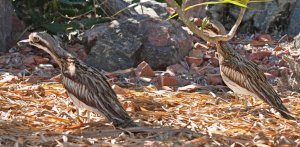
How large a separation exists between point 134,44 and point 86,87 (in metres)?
2.80

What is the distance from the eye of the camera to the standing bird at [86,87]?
4.77m

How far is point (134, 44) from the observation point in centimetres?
772

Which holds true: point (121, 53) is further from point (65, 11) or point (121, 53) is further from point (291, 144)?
point (291, 144)

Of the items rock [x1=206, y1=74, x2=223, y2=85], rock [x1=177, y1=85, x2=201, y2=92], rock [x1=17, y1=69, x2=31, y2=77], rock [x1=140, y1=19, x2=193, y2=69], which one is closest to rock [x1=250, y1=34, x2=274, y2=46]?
rock [x1=140, y1=19, x2=193, y2=69]

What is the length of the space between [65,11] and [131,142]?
15.0ft

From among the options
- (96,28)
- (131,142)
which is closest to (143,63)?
(96,28)

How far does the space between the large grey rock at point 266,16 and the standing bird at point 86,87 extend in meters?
4.90

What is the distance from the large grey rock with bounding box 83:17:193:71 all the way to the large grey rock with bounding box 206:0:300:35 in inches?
77.6

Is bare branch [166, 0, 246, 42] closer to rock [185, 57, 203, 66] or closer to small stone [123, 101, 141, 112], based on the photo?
small stone [123, 101, 141, 112]

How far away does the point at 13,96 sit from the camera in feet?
19.4

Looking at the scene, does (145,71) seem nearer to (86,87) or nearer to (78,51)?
(78,51)

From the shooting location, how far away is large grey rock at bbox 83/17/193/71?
7.64m

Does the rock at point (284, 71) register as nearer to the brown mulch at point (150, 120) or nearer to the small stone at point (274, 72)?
the small stone at point (274, 72)

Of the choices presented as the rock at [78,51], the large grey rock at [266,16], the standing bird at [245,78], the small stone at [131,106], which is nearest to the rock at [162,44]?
the rock at [78,51]
